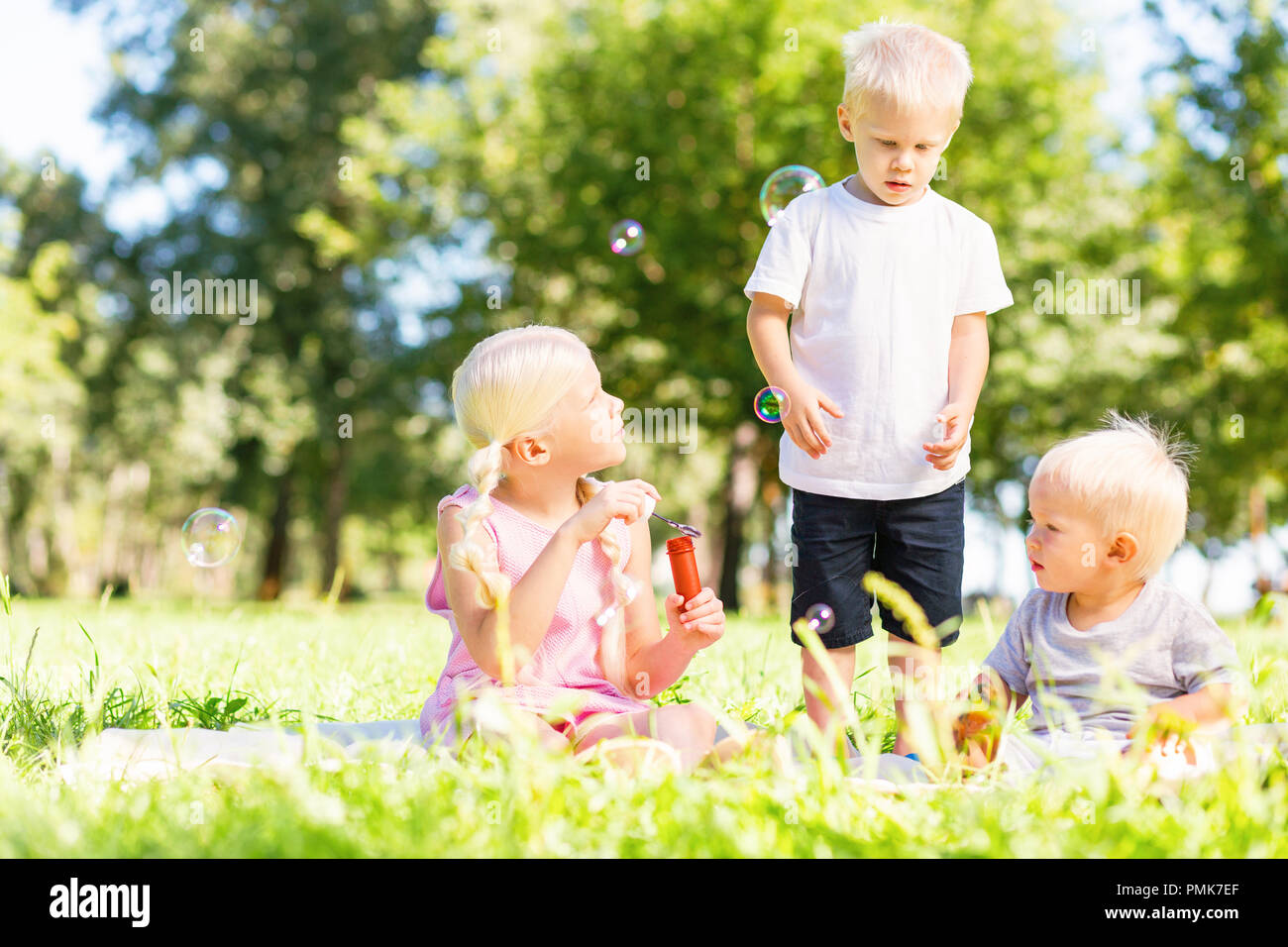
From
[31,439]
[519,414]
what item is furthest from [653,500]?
[31,439]

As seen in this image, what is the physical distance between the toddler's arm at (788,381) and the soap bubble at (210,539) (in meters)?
2.02

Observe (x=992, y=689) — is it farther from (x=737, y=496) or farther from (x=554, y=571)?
(x=737, y=496)

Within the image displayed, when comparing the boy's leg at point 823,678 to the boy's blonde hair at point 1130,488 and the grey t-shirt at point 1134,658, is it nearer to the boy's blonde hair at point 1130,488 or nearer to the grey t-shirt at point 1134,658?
the grey t-shirt at point 1134,658

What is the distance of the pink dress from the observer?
8.52ft

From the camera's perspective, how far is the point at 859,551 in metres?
3.09

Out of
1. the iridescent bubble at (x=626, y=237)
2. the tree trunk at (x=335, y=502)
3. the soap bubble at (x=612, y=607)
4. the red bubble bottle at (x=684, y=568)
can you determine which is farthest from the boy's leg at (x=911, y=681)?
the tree trunk at (x=335, y=502)

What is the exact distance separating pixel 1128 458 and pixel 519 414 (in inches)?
54.0

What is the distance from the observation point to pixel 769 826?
1.83 meters

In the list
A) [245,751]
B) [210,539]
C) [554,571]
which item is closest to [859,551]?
[554,571]

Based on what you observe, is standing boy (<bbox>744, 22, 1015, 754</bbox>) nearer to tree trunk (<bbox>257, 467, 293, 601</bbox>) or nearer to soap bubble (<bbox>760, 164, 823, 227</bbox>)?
soap bubble (<bbox>760, 164, 823, 227</bbox>)

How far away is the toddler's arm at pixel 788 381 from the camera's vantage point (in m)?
2.86

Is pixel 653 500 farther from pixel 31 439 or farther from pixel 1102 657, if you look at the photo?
pixel 31 439
